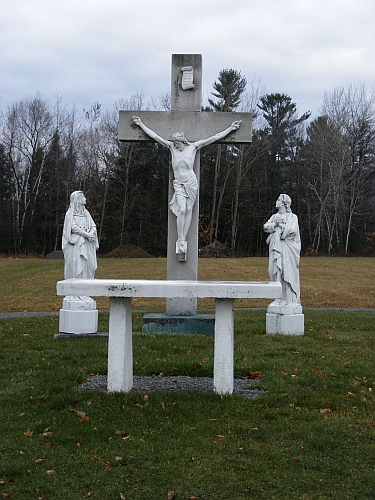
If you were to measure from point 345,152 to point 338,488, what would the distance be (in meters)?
39.3

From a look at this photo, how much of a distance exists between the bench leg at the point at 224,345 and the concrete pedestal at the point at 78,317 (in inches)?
194

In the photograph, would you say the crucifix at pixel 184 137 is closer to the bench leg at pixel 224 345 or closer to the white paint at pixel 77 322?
the white paint at pixel 77 322

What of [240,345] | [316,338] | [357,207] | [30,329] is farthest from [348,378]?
[357,207]

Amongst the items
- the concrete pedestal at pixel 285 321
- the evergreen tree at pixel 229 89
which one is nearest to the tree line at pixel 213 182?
the evergreen tree at pixel 229 89

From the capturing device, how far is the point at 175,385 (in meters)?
7.00

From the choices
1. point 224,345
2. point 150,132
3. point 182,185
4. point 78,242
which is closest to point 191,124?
point 150,132

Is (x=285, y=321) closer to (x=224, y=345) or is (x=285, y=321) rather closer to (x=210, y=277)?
(x=224, y=345)

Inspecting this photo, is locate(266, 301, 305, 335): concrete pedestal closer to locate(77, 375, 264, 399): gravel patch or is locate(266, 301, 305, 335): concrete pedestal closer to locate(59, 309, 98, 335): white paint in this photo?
locate(59, 309, 98, 335): white paint

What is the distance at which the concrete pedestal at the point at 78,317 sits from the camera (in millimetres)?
10852

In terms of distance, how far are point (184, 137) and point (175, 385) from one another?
523cm

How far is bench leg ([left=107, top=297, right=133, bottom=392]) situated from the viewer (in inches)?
250

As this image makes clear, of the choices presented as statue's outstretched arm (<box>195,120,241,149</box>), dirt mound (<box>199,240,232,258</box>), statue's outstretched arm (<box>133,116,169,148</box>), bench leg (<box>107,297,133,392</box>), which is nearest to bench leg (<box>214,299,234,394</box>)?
bench leg (<box>107,297,133,392</box>)

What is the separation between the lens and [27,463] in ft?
15.0

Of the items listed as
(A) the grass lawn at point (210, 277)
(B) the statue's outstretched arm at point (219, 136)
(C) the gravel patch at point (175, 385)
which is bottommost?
(A) the grass lawn at point (210, 277)
